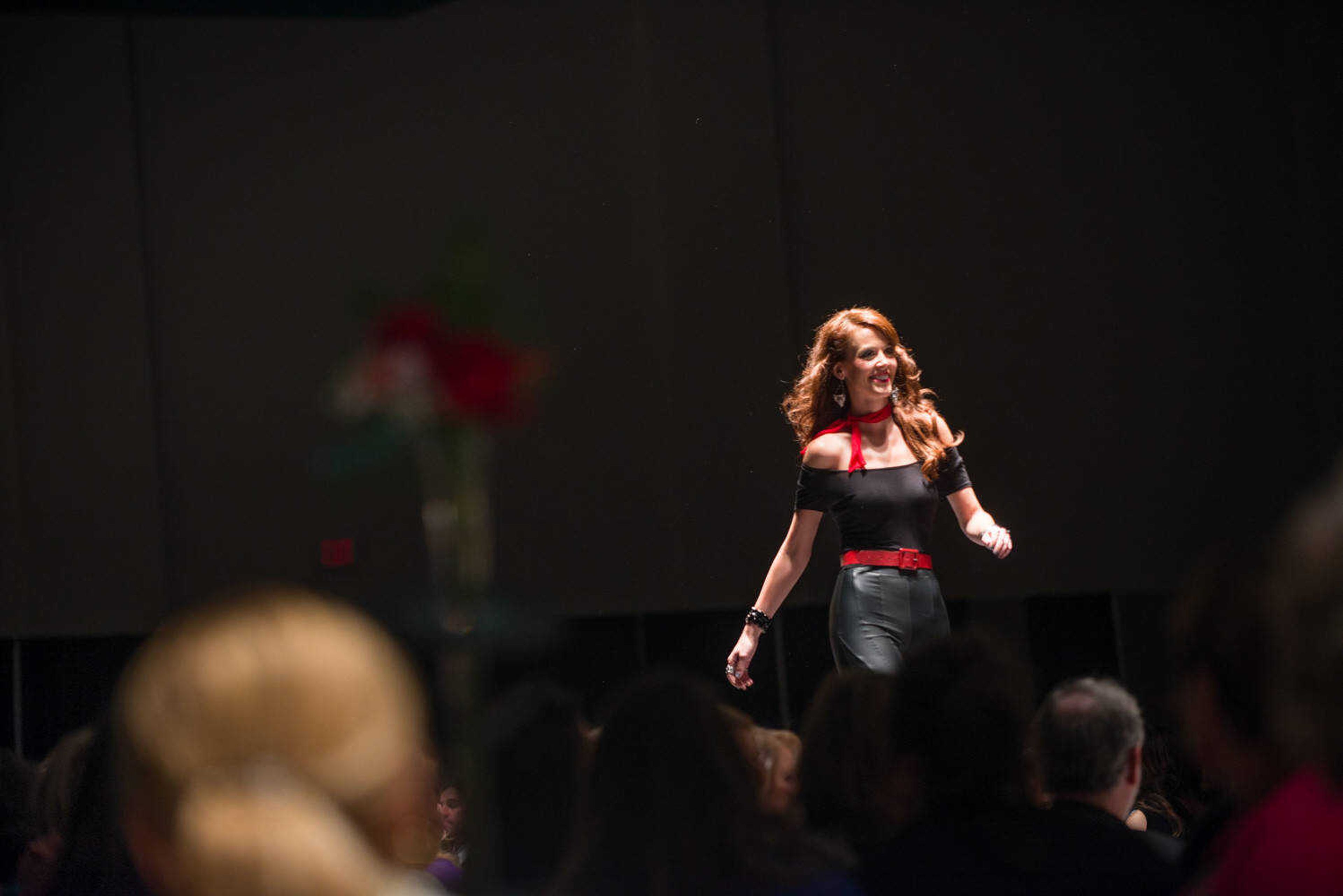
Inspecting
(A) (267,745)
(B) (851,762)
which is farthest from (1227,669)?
(B) (851,762)

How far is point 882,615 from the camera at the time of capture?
12.3 feet

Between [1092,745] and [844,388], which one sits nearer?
[1092,745]

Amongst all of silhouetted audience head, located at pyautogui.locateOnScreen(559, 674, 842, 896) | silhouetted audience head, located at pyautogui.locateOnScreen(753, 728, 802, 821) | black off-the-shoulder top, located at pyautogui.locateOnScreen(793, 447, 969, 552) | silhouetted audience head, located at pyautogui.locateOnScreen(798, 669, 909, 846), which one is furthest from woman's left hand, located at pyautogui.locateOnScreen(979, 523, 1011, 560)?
silhouetted audience head, located at pyautogui.locateOnScreen(559, 674, 842, 896)

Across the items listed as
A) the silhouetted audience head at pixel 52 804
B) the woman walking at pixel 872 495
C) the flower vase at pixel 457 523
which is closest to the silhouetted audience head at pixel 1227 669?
the flower vase at pixel 457 523

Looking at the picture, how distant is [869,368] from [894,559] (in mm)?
510

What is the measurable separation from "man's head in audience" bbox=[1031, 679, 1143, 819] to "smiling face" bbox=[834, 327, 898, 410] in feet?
5.62

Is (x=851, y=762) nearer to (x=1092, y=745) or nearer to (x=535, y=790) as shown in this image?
(x=1092, y=745)

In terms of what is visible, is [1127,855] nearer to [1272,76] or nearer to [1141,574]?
[1141,574]

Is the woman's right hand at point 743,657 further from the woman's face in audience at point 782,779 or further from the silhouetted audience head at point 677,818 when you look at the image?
the silhouetted audience head at point 677,818

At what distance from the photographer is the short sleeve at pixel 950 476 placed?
3.91 metres

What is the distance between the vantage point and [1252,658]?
128 centimetres

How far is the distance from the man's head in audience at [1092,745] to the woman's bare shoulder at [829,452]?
5.39 ft

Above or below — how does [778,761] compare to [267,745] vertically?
below

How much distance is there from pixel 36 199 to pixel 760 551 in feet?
11.3
